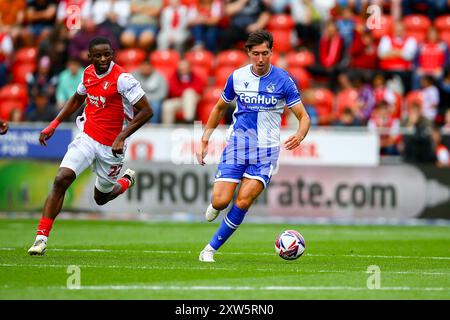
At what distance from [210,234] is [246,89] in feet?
20.3

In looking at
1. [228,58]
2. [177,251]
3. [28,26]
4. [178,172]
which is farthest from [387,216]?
[28,26]

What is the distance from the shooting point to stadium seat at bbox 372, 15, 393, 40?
27.8 metres

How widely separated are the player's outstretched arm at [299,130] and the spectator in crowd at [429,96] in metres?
12.7

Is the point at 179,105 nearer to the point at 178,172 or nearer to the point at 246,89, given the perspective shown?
the point at 178,172

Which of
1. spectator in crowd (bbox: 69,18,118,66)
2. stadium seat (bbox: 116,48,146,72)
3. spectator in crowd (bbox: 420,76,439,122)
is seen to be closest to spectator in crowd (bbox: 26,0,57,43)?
spectator in crowd (bbox: 69,18,118,66)

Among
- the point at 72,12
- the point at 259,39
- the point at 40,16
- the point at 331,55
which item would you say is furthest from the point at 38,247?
the point at 40,16

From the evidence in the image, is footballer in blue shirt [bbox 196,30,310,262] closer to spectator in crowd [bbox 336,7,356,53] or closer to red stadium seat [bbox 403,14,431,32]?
spectator in crowd [bbox 336,7,356,53]

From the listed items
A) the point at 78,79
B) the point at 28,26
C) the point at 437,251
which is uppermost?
the point at 28,26

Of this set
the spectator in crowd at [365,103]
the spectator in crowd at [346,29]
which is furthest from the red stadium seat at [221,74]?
the spectator in crowd at [365,103]

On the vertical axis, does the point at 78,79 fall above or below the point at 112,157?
above

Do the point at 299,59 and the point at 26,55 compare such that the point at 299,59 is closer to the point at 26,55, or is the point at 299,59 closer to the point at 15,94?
the point at 15,94

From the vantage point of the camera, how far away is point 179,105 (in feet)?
84.4

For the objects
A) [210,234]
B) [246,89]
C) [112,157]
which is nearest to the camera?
[246,89]

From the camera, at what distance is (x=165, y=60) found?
28.3m
